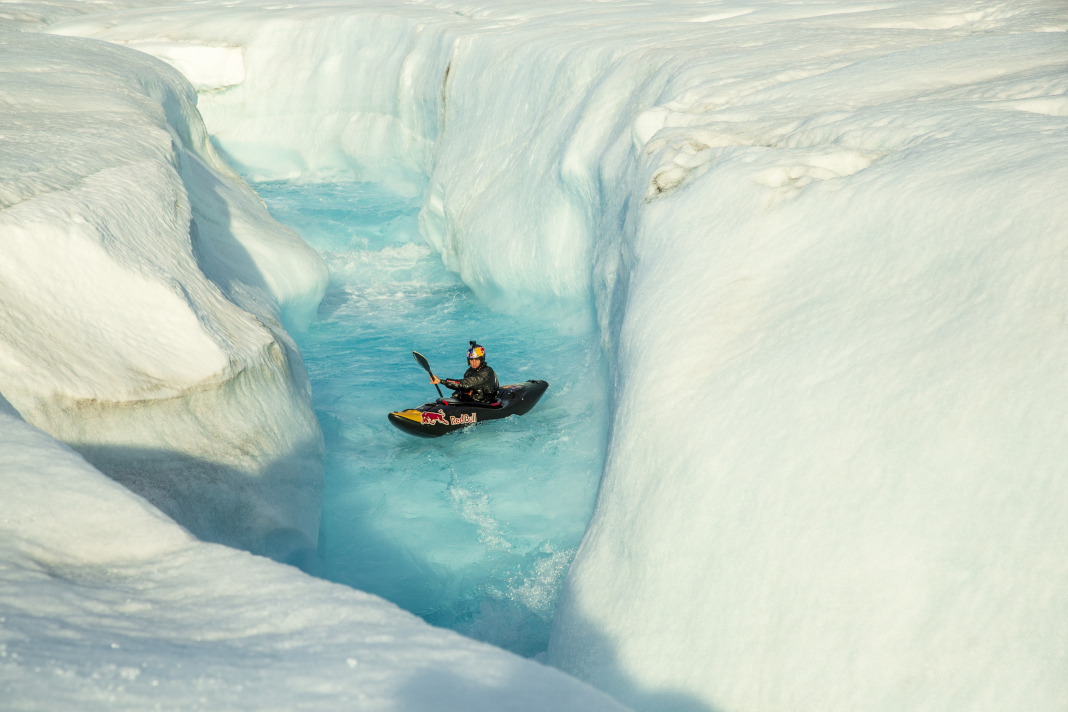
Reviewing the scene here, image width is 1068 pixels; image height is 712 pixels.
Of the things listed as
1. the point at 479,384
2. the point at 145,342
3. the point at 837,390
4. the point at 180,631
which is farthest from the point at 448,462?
the point at 180,631

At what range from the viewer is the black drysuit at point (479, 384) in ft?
24.1

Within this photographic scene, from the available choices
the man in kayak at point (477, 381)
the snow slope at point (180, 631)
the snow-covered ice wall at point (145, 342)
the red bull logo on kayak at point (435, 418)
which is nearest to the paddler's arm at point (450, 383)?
the man in kayak at point (477, 381)

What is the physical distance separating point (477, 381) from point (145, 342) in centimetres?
337

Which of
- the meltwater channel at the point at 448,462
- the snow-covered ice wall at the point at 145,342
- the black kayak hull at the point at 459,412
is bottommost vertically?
the meltwater channel at the point at 448,462

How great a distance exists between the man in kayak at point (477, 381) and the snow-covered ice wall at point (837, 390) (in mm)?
1348

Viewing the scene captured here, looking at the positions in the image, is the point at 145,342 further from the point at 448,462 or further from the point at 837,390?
the point at 837,390

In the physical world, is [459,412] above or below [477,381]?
below

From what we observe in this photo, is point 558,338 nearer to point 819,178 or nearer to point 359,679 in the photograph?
point 819,178

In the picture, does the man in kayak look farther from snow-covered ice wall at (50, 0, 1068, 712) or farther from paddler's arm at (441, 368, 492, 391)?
snow-covered ice wall at (50, 0, 1068, 712)

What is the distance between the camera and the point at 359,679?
1.88 m

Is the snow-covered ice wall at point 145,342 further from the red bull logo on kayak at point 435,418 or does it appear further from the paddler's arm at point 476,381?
the paddler's arm at point 476,381

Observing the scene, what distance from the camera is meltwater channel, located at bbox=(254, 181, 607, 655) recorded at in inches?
209

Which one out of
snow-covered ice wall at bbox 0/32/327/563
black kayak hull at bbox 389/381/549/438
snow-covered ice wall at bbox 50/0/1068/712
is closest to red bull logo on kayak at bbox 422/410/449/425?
black kayak hull at bbox 389/381/549/438

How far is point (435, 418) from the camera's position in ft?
23.5
